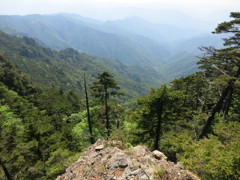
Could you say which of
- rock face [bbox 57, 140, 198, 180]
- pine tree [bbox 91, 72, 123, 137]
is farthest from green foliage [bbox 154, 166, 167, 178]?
pine tree [bbox 91, 72, 123, 137]

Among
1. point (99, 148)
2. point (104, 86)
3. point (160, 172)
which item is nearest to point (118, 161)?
point (160, 172)

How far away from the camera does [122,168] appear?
7434 mm

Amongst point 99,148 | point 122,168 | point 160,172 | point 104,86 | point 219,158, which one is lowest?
point 99,148

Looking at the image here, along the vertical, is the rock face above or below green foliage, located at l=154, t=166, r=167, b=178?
below

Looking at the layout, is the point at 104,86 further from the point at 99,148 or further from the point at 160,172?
the point at 160,172

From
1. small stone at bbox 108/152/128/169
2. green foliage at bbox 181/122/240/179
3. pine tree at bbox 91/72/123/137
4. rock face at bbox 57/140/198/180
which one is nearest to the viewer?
green foliage at bbox 181/122/240/179

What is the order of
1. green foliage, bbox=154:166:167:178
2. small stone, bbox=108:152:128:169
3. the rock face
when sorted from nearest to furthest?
green foliage, bbox=154:166:167:178 < the rock face < small stone, bbox=108:152:128:169

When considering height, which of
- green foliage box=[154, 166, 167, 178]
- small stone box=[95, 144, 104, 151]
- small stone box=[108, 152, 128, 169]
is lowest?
small stone box=[95, 144, 104, 151]

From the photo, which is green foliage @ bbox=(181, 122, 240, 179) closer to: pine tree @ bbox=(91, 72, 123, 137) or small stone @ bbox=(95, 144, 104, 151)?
small stone @ bbox=(95, 144, 104, 151)

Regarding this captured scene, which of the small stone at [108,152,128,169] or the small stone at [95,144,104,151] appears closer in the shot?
the small stone at [108,152,128,169]

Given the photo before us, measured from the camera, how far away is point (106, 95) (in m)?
19.5

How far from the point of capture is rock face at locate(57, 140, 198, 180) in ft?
21.8

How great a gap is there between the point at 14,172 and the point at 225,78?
71.2 feet

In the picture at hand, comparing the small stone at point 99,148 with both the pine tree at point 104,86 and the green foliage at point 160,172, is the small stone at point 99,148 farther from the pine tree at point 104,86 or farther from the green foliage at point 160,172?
the pine tree at point 104,86
